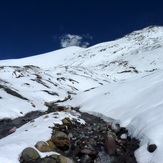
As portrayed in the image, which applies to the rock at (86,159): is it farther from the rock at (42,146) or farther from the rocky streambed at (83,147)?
the rock at (42,146)

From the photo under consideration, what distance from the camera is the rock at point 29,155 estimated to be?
38.3ft

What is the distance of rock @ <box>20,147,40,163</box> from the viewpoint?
11664 mm

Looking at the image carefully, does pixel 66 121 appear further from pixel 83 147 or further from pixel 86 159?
pixel 86 159

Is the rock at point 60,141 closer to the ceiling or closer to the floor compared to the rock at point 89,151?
closer to the ceiling

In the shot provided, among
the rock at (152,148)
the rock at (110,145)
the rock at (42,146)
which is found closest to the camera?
the rock at (42,146)

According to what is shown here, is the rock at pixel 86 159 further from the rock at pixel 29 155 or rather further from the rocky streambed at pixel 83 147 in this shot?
the rock at pixel 29 155

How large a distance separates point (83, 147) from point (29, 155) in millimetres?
3926

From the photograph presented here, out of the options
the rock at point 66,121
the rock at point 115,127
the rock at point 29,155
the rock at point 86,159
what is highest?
the rock at point 66,121

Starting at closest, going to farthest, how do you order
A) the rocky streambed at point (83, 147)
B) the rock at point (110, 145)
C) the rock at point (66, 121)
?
1. the rocky streambed at point (83, 147)
2. the rock at point (110, 145)
3. the rock at point (66, 121)

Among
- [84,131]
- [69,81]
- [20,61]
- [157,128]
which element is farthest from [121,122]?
[20,61]

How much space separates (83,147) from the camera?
14742 mm

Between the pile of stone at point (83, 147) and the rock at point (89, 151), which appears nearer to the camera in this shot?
the pile of stone at point (83, 147)

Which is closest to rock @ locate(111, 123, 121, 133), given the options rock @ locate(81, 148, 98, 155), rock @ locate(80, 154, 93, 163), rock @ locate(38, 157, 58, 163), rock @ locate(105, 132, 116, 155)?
rock @ locate(105, 132, 116, 155)

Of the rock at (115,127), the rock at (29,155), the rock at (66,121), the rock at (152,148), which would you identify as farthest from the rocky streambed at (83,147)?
the rock at (152,148)
